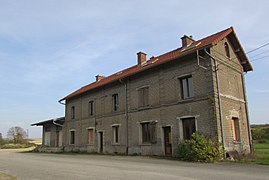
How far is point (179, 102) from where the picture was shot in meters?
14.8

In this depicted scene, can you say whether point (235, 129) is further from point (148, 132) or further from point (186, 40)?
point (186, 40)

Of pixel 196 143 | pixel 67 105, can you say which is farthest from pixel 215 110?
pixel 67 105

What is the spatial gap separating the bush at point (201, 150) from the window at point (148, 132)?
12.1ft

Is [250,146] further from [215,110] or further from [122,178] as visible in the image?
[122,178]

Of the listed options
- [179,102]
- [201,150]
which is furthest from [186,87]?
[201,150]

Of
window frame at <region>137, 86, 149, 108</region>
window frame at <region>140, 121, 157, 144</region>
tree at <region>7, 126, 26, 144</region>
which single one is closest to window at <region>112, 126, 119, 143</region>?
window frame at <region>140, 121, 157, 144</region>

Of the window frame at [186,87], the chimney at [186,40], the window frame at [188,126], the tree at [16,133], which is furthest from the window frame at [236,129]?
the tree at [16,133]

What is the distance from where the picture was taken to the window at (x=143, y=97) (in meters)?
17.3

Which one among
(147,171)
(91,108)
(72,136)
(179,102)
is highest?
(91,108)

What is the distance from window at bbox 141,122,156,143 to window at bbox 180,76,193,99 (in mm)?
2882

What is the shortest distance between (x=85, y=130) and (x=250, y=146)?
14.1 meters

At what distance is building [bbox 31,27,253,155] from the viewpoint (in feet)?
44.8

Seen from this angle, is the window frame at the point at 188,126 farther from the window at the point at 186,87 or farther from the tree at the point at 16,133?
the tree at the point at 16,133

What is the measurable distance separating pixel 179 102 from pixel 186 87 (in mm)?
1000
